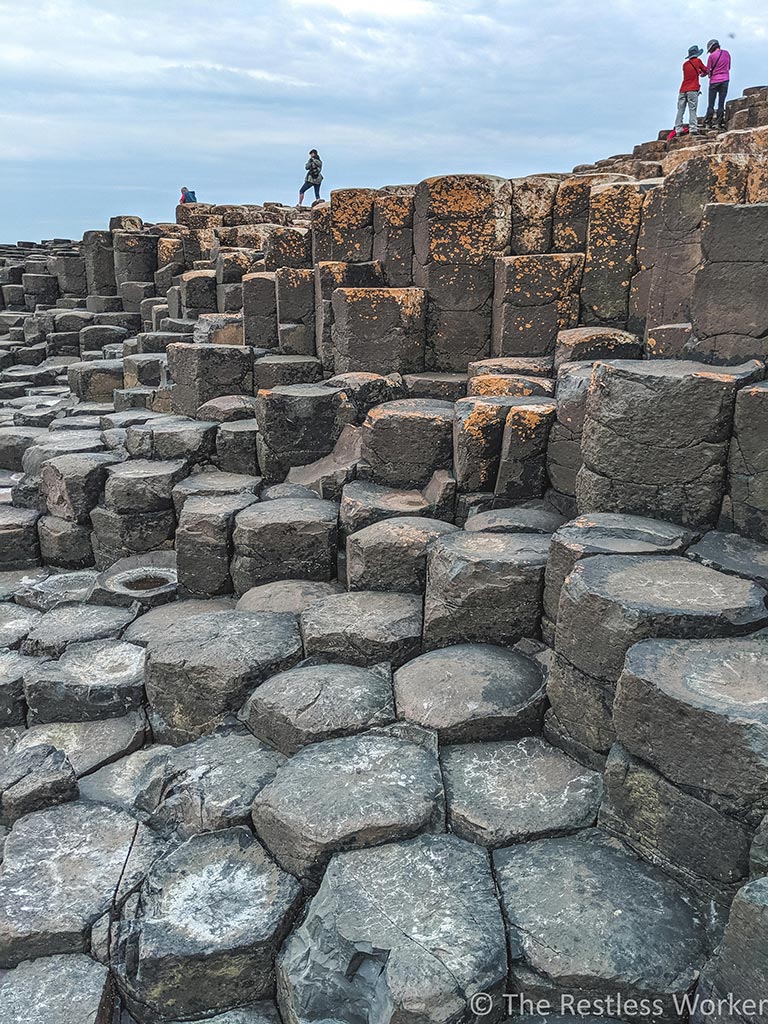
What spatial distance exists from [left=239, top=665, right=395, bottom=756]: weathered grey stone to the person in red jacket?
49.5ft

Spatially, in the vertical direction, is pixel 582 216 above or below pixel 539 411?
above

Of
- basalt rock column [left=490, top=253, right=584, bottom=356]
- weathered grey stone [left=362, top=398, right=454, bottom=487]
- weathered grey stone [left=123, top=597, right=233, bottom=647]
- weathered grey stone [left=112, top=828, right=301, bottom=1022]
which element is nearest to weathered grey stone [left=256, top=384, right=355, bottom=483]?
weathered grey stone [left=362, top=398, right=454, bottom=487]

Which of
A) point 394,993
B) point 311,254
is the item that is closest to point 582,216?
point 311,254

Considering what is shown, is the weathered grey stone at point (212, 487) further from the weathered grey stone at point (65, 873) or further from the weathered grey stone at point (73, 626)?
the weathered grey stone at point (65, 873)

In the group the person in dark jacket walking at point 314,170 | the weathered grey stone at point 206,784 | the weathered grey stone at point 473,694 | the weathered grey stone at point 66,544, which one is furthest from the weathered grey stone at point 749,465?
the person in dark jacket walking at point 314,170

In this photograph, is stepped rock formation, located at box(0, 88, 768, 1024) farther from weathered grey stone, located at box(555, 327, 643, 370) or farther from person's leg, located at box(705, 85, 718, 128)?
person's leg, located at box(705, 85, 718, 128)

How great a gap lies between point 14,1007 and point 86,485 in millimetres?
4401

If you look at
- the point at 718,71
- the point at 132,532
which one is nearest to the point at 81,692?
the point at 132,532

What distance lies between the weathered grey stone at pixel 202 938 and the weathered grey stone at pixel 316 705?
68 centimetres

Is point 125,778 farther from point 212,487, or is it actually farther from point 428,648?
point 212,487

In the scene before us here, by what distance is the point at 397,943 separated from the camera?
259cm

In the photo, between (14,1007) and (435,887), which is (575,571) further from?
(14,1007)

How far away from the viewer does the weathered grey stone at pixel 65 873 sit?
3.00 meters

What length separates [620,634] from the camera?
3141mm
